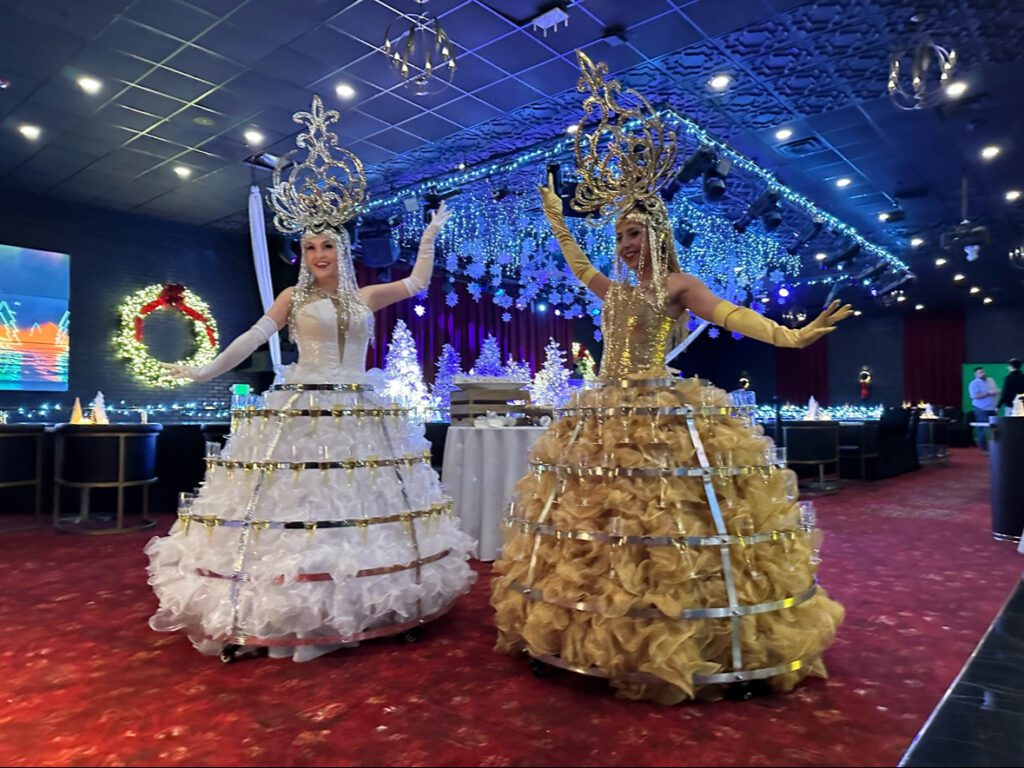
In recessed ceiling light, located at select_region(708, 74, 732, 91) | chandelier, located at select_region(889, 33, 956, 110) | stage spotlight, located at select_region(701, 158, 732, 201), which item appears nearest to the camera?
chandelier, located at select_region(889, 33, 956, 110)

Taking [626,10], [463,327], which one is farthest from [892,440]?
[463,327]

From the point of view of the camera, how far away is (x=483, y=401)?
482 centimetres

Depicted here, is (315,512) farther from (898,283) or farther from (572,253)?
(898,283)

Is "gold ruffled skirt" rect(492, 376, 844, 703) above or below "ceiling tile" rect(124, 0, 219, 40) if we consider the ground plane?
below

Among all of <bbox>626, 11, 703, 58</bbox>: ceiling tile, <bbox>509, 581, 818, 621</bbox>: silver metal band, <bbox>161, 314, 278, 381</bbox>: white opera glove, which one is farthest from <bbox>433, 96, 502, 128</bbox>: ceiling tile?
<bbox>509, 581, 818, 621</bbox>: silver metal band

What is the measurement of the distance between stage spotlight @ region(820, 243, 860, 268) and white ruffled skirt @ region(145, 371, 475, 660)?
11.8m

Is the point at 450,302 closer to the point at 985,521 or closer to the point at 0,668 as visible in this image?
the point at 985,521

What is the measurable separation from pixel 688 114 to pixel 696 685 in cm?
717

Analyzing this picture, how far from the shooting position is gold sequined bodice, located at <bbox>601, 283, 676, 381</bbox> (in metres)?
2.76

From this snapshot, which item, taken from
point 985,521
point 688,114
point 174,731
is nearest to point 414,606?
point 174,731

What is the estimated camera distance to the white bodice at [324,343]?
10.4 ft

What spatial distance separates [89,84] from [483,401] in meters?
5.56

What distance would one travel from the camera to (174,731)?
2.04 m

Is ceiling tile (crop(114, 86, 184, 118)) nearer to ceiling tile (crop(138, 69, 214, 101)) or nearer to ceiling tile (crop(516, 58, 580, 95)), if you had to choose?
ceiling tile (crop(138, 69, 214, 101))
